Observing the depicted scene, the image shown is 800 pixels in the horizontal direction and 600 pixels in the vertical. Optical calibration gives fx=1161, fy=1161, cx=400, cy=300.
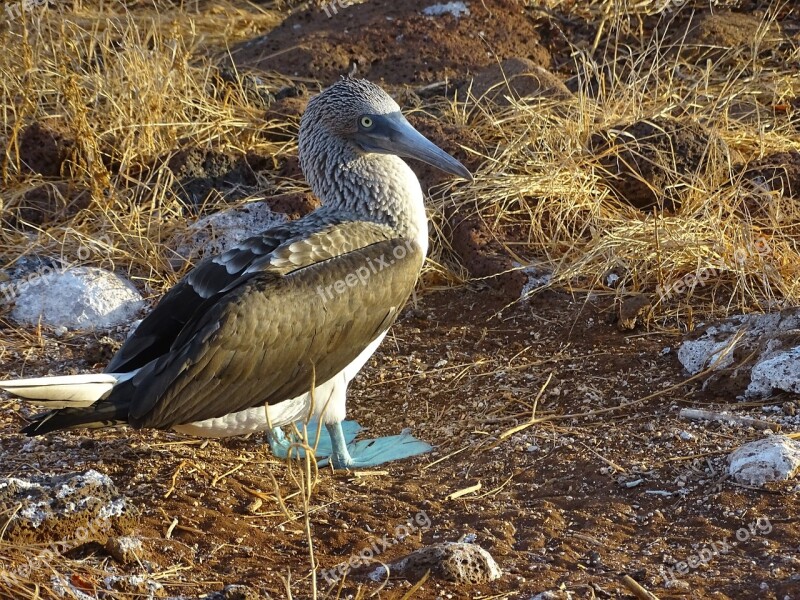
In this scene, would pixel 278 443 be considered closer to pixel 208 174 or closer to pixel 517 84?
pixel 208 174

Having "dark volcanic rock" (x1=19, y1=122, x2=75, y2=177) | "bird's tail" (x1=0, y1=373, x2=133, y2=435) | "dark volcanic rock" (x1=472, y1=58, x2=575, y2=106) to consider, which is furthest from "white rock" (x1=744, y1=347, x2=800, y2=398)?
"dark volcanic rock" (x1=19, y1=122, x2=75, y2=177)

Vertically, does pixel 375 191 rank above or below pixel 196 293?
above

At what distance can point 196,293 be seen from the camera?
15.5 feet

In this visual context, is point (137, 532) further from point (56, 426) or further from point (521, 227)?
point (521, 227)

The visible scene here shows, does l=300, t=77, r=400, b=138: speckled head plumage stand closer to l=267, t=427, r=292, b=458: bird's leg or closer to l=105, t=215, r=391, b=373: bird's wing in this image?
l=105, t=215, r=391, b=373: bird's wing

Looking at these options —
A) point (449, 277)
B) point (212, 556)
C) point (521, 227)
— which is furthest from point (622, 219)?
point (212, 556)

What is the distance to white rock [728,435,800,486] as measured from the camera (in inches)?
164

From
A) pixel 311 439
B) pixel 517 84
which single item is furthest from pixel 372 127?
pixel 517 84

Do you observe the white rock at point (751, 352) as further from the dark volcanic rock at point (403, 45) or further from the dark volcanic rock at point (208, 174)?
the dark volcanic rock at point (403, 45)

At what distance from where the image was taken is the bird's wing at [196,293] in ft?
15.3

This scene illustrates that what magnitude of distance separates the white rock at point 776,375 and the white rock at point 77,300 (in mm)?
3211

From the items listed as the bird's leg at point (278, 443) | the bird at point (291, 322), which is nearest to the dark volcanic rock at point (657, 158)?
the bird at point (291, 322)

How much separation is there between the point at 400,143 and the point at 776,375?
1.91m

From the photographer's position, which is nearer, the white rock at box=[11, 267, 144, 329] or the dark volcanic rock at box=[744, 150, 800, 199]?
the white rock at box=[11, 267, 144, 329]
